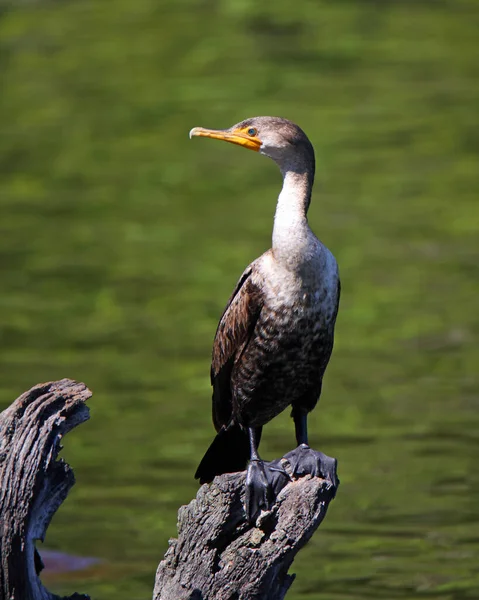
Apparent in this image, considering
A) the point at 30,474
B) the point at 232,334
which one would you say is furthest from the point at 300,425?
the point at 30,474

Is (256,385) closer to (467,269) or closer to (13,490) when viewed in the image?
(13,490)

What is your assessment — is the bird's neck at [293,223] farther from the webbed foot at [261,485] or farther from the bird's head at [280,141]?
the webbed foot at [261,485]

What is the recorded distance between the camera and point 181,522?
5.09m

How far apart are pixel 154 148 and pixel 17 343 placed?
754 cm

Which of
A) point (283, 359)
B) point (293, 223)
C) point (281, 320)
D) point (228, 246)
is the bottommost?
point (228, 246)

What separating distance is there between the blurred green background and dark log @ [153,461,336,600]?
10.2 feet

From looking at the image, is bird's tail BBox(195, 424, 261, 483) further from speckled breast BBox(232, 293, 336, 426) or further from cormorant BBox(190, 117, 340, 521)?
speckled breast BBox(232, 293, 336, 426)

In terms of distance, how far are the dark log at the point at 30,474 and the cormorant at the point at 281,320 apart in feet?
2.25

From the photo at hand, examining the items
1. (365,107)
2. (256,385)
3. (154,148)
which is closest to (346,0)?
(365,107)

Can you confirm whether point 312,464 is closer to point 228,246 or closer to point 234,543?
point 234,543

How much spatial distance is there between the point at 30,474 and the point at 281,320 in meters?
1.14

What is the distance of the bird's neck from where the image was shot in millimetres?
5410

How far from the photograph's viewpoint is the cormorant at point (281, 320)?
17.8ft

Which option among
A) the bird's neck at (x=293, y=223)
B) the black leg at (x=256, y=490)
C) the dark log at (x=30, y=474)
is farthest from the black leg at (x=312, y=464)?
the dark log at (x=30, y=474)
